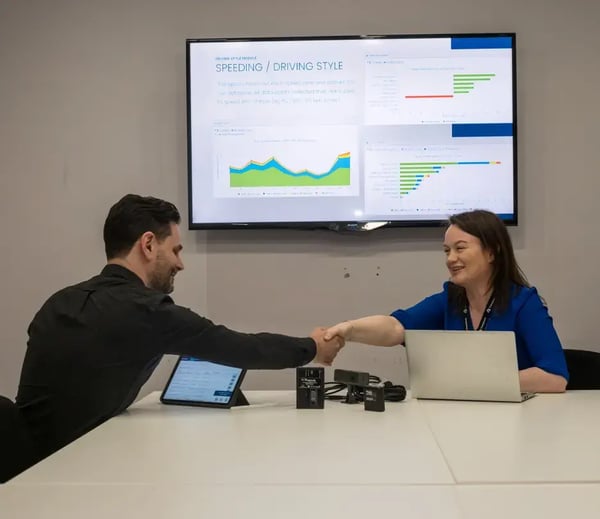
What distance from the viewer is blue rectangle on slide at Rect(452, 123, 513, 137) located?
3.19 metres

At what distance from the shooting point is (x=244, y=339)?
1967 mm

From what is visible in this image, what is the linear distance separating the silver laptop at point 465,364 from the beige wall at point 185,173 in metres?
1.16

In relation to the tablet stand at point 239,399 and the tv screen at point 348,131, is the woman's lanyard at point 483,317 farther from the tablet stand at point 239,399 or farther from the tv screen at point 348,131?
the tablet stand at point 239,399

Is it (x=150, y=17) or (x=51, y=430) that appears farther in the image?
(x=150, y=17)

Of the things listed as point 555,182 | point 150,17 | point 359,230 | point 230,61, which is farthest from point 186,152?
point 555,182

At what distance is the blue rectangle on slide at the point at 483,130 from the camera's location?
3.19 metres

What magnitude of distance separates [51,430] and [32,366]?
19 centimetres

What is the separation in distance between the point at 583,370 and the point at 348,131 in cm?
151

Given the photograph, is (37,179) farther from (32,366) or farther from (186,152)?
(32,366)

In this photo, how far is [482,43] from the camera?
3.18 meters

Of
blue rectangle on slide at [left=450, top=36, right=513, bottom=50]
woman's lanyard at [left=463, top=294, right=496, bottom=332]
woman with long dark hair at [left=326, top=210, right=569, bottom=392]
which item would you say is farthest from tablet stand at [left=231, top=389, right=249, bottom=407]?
blue rectangle on slide at [left=450, top=36, right=513, bottom=50]

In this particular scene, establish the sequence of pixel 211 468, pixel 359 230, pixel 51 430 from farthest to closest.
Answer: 1. pixel 359 230
2. pixel 51 430
3. pixel 211 468

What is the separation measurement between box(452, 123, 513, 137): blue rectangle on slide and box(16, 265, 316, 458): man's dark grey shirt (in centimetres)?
177

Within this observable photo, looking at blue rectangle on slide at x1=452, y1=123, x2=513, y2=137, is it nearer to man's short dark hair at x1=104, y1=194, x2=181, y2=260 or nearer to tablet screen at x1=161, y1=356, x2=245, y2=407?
man's short dark hair at x1=104, y1=194, x2=181, y2=260
